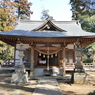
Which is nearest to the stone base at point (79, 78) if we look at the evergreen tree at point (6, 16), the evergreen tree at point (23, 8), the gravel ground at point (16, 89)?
the gravel ground at point (16, 89)

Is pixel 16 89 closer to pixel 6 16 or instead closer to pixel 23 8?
pixel 6 16

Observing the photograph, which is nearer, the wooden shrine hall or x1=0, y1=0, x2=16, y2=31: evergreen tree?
the wooden shrine hall

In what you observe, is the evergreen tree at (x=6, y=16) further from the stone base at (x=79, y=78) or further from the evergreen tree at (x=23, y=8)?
the stone base at (x=79, y=78)

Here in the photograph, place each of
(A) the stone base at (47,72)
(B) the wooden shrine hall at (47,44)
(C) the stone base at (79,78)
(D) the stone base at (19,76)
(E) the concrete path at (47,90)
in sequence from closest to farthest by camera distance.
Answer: (E) the concrete path at (47,90)
(C) the stone base at (79,78)
(D) the stone base at (19,76)
(B) the wooden shrine hall at (47,44)
(A) the stone base at (47,72)

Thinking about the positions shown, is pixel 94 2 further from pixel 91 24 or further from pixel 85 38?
pixel 91 24

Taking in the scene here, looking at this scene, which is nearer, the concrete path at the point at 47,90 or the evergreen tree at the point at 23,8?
the concrete path at the point at 47,90

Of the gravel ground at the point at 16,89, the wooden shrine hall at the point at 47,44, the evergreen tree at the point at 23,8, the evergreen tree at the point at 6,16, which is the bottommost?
the gravel ground at the point at 16,89

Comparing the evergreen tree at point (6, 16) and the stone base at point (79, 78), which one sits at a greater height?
the evergreen tree at point (6, 16)

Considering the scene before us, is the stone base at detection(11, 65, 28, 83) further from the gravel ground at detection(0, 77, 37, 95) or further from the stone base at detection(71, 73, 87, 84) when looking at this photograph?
the stone base at detection(71, 73, 87, 84)

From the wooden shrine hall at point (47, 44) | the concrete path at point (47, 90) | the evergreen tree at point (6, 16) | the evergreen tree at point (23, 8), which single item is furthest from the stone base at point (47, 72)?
the evergreen tree at point (23, 8)

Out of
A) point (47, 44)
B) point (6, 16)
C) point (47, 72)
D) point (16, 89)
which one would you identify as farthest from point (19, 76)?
point (6, 16)

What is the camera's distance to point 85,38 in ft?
37.9

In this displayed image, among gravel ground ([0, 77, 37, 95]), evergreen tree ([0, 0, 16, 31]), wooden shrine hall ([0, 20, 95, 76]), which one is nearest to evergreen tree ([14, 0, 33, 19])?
evergreen tree ([0, 0, 16, 31])

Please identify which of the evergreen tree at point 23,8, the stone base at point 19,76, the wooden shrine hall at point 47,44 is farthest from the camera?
the evergreen tree at point 23,8
